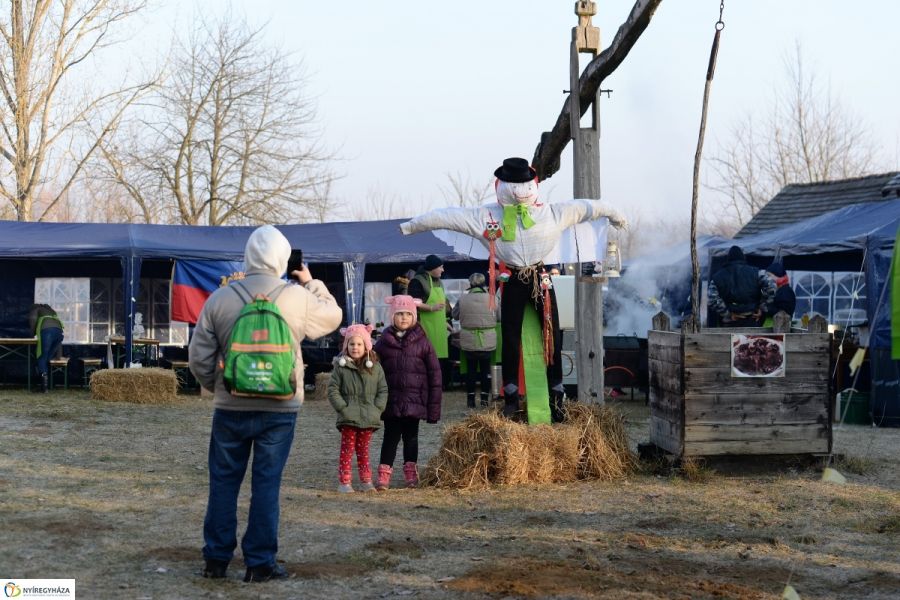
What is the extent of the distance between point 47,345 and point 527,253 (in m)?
11.2

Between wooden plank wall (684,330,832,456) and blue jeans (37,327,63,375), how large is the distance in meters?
11.6

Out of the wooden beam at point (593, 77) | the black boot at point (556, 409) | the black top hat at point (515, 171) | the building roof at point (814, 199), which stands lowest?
the black boot at point (556, 409)

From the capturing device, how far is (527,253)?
8578 mm

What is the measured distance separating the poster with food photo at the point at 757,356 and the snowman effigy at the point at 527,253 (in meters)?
1.38

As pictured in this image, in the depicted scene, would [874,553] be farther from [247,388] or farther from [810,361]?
[247,388]

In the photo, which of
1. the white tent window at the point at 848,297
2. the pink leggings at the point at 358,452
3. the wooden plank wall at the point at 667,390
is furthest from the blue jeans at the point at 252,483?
the white tent window at the point at 848,297

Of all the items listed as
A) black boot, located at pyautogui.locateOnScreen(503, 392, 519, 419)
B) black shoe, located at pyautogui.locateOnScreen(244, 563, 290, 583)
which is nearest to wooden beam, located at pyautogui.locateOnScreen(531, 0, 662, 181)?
black boot, located at pyautogui.locateOnScreen(503, 392, 519, 419)

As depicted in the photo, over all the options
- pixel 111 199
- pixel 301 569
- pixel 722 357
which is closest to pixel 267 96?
pixel 111 199

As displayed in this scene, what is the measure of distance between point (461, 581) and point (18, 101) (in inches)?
1047

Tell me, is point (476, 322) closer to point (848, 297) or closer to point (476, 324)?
point (476, 324)

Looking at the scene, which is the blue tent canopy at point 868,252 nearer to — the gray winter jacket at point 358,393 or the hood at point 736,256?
the hood at point 736,256

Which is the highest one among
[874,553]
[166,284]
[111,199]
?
[111,199]

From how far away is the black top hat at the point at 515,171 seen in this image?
863 centimetres

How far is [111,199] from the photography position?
135 ft
